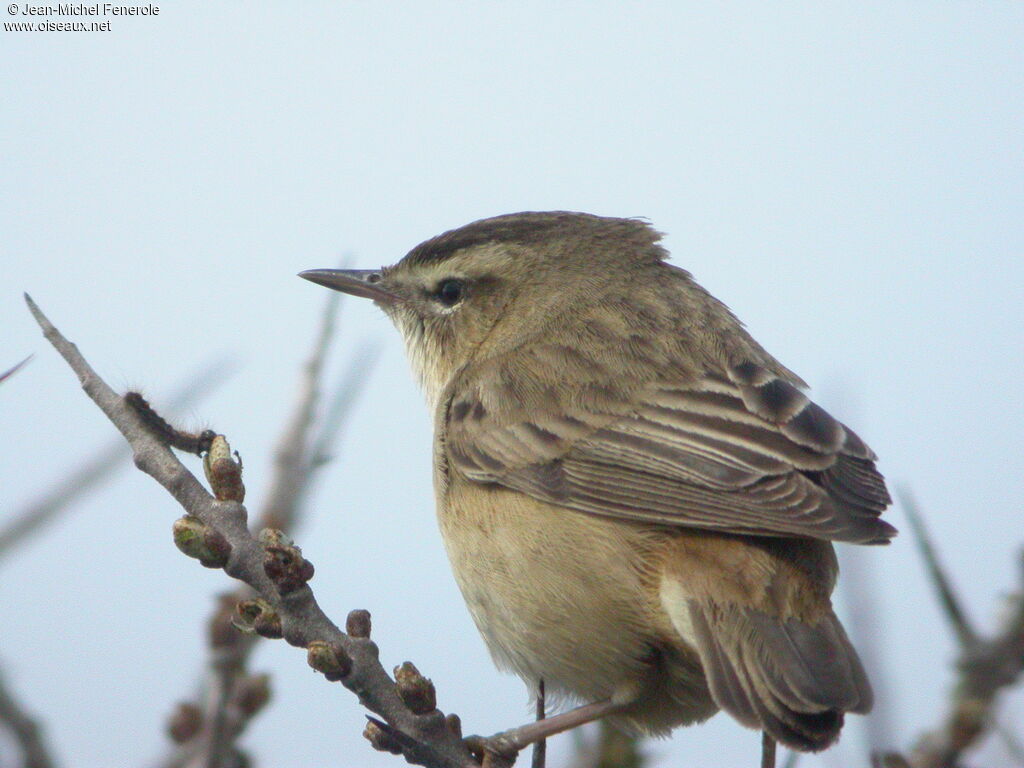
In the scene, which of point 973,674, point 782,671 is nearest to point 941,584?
point 973,674

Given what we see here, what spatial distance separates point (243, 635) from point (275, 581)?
215 mm

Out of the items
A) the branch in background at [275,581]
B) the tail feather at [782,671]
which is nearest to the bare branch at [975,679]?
the tail feather at [782,671]

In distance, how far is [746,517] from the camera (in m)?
3.61

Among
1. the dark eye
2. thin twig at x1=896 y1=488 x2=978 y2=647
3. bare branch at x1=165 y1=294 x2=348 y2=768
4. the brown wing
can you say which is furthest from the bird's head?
thin twig at x1=896 y1=488 x2=978 y2=647

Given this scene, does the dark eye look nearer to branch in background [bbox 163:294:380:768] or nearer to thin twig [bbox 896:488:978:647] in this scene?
branch in background [bbox 163:294:380:768]

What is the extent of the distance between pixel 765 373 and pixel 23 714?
353 cm

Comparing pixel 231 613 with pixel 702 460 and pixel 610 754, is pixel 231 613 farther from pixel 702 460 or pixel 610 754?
pixel 702 460

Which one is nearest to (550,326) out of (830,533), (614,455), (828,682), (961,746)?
(614,455)

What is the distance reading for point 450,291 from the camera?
5.58 meters

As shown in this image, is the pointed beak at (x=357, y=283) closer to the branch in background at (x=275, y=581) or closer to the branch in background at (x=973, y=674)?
the branch in background at (x=275, y=581)

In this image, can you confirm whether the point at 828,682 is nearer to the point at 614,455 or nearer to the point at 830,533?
the point at 830,533

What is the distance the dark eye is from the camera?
555 centimetres

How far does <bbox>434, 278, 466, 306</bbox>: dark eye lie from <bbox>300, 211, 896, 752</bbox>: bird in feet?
1.30

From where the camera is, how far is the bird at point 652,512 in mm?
3498
